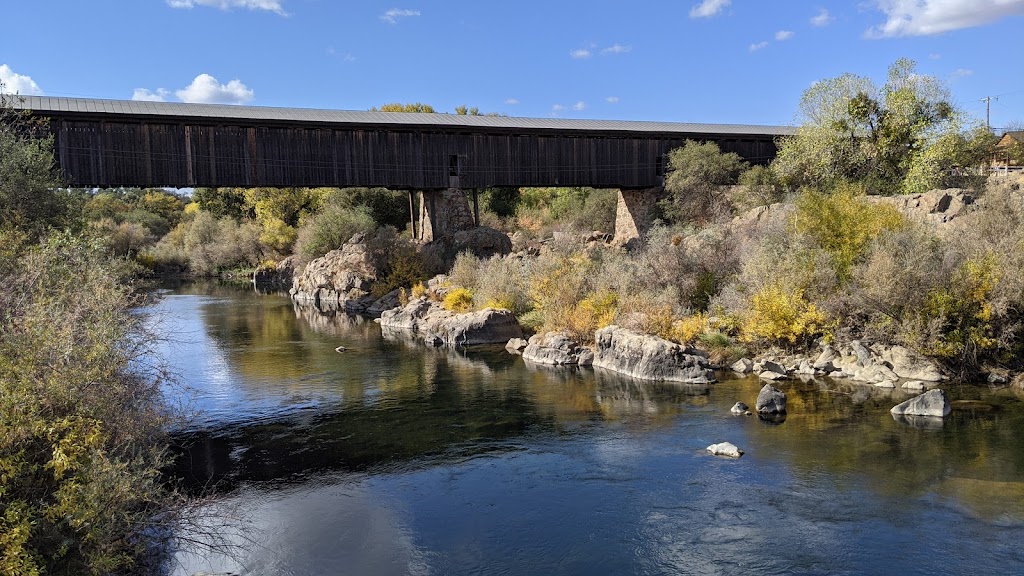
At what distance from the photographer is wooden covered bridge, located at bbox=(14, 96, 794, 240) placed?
30.0m

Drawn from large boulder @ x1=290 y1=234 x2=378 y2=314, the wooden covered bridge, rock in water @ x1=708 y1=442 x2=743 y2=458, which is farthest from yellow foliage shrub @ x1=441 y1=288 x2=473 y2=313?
rock in water @ x1=708 y1=442 x2=743 y2=458

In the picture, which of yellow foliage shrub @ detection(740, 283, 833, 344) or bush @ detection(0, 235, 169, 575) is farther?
yellow foliage shrub @ detection(740, 283, 833, 344)

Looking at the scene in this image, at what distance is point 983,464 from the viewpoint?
42.1 ft

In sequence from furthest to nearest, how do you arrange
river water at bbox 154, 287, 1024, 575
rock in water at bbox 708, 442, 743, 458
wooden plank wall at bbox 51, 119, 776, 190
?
wooden plank wall at bbox 51, 119, 776, 190
rock in water at bbox 708, 442, 743, 458
river water at bbox 154, 287, 1024, 575

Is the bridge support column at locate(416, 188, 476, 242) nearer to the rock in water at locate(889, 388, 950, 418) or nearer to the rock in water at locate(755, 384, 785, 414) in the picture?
the rock in water at locate(755, 384, 785, 414)

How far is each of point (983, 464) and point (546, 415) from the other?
8.52 m

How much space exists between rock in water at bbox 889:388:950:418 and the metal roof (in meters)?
25.0

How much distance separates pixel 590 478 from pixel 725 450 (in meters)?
2.76

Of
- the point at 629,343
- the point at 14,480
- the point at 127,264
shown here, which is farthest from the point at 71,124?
the point at 14,480

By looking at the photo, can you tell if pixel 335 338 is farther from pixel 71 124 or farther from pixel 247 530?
pixel 247 530

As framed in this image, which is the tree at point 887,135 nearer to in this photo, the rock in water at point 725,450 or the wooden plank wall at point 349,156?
the wooden plank wall at point 349,156

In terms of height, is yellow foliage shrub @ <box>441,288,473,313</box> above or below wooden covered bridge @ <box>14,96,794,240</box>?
below

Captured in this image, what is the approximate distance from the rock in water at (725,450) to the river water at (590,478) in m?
0.17

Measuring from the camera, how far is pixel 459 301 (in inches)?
1204
